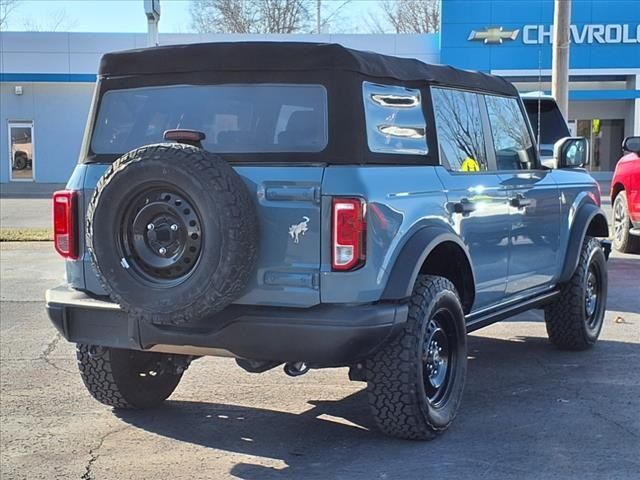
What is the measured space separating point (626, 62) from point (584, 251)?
Result: 2491 cm

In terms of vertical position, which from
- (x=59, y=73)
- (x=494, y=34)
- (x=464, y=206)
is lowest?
(x=464, y=206)

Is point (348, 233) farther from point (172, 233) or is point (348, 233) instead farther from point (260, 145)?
point (172, 233)

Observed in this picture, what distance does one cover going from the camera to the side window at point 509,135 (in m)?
5.84

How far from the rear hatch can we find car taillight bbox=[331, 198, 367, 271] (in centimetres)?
10

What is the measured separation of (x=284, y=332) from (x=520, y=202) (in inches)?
93.5

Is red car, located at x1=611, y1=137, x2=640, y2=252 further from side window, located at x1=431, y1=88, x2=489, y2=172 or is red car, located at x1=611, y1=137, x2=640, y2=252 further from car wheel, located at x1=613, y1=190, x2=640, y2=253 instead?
side window, located at x1=431, y1=88, x2=489, y2=172

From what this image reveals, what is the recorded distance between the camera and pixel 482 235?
520 cm

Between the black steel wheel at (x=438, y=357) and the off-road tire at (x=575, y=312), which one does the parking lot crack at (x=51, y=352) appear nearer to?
the black steel wheel at (x=438, y=357)

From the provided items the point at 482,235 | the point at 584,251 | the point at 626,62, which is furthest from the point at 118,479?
the point at 626,62

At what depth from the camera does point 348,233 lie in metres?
4.02

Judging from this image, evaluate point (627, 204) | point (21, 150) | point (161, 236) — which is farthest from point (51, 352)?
point (21, 150)

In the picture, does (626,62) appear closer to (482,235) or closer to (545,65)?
(545,65)

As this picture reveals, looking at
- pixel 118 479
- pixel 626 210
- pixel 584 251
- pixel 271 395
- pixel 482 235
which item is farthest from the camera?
pixel 626 210

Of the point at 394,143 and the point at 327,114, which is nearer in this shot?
the point at 327,114
